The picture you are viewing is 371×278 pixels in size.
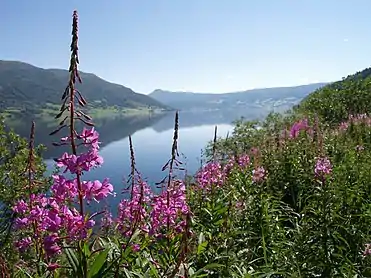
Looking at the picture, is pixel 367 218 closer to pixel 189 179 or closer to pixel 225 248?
pixel 225 248

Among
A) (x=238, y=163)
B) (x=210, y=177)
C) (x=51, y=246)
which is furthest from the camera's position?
(x=238, y=163)

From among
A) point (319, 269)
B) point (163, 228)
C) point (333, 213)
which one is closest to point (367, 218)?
point (333, 213)

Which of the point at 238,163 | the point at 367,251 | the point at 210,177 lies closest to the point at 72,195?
the point at 367,251

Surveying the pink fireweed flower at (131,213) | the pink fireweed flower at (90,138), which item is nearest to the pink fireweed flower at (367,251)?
the pink fireweed flower at (131,213)

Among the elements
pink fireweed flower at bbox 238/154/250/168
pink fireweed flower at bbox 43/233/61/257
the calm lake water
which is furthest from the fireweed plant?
pink fireweed flower at bbox 238/154/250/168

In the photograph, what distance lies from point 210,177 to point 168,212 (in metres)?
2.24

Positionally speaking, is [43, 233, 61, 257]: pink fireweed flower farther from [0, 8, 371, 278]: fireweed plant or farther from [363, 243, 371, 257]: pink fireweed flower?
[363, 243, 371, 257]: pink fireweed flower

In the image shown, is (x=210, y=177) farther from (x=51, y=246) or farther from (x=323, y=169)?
(x=51, y=246)

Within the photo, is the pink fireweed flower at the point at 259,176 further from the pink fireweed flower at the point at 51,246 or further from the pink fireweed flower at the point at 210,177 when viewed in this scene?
the pink fireweed flower at the point at 51,246

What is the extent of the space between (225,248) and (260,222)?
101 cm

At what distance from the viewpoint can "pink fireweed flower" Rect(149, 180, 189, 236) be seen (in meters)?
3.31

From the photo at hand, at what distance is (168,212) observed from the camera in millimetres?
3295

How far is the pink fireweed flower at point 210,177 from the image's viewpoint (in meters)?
5.38

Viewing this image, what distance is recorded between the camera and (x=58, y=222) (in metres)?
2.11
